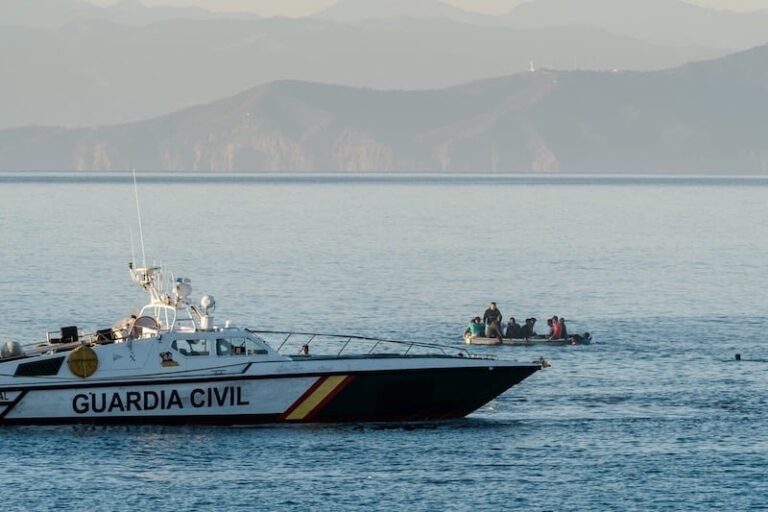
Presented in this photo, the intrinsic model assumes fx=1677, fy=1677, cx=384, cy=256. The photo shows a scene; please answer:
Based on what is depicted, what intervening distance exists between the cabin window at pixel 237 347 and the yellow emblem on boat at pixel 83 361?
3912 mm

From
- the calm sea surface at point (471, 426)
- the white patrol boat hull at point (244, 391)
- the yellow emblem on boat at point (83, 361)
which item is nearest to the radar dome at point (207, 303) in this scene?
the white patrol boat hull at point (244, 391)

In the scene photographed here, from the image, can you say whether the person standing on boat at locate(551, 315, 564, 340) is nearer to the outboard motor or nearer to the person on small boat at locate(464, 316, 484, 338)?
the person on small boat at locate(464, 316, 484, 338)

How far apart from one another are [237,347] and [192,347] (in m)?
1.42

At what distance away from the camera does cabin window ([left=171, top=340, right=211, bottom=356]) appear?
53031 mm

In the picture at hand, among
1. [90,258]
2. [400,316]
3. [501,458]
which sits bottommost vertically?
[501,458]

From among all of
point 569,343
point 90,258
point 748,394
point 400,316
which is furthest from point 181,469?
point 90,258

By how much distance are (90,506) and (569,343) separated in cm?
3611

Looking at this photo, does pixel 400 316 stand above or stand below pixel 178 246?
below

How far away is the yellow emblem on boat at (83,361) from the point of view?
5247 centimetres

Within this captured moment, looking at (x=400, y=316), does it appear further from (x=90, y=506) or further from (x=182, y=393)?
(x=90, y=506)

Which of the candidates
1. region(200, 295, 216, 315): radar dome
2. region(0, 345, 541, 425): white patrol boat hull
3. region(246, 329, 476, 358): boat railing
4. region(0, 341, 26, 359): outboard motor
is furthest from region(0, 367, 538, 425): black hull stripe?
region(246, 329, 476, 358): boat railing

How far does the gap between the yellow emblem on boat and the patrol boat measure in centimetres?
3

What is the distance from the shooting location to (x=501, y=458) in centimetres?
5084

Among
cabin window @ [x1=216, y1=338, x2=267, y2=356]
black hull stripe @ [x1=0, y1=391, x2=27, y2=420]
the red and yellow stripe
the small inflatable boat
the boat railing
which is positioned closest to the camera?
black hull stripe @ [x1=0, y1=391, x2=27, y2=420]
